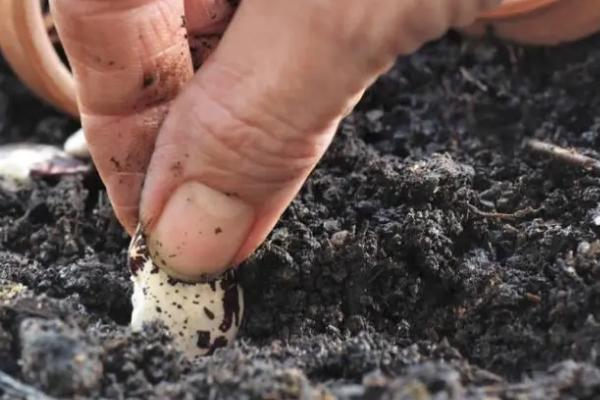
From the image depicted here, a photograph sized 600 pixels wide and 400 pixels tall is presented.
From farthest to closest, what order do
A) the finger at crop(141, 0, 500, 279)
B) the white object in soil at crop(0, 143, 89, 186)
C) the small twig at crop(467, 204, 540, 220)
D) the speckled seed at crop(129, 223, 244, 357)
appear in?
the white object in soil at crop(0, 143, 89, 186)
the small twig at crop(467, 204, 540, 220)
the speckled seed at crop(129, 223, 244, 357)
the finger at crop(141, 0, 500, 279)

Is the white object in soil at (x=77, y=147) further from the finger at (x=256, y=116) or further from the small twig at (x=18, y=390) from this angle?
the small twig at (x=18, y=390)

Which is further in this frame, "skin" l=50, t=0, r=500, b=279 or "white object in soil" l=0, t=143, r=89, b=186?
"white object in soil" l=0, t=143, r=89, b=186

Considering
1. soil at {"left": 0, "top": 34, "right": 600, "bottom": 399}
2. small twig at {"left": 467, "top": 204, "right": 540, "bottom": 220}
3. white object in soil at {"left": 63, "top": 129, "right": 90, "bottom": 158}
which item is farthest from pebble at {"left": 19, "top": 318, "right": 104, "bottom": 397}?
white object in soil at {"left": 63, "top": 129, "right": 90, "bottom": 158}

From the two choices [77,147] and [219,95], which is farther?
[77,147]

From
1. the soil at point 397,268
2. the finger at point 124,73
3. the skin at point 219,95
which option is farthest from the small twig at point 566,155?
the finger at point 124,73

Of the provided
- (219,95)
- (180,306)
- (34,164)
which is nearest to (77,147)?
(34,164)

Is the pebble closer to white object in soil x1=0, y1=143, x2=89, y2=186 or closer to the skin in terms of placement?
the skin

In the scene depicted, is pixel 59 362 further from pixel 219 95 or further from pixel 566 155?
pixel 566 155

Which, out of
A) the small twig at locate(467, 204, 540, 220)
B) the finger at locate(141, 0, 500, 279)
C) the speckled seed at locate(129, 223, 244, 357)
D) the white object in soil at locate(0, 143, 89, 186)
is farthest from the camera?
the white object in soil at locate(0, 143, 89, 186)
